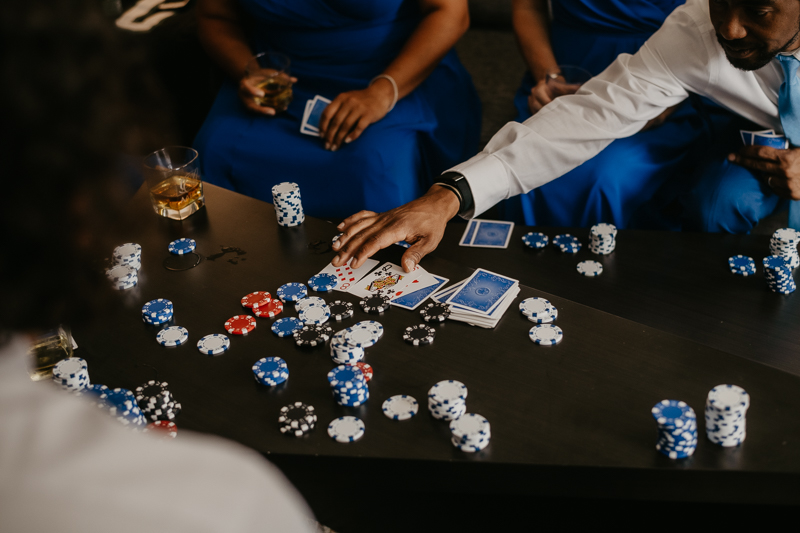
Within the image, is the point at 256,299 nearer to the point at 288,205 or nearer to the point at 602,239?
the point at 288,205

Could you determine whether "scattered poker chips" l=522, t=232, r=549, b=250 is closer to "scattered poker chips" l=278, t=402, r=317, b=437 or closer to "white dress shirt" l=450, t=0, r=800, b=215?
"white dress shirt" l=450, t=0, r=800, b=215

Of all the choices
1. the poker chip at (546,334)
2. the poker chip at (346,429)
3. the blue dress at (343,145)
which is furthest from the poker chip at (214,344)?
the blue dress at (343,145)

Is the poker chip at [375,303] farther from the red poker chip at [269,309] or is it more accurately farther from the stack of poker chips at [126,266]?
the stack of poker chips at [126,266]

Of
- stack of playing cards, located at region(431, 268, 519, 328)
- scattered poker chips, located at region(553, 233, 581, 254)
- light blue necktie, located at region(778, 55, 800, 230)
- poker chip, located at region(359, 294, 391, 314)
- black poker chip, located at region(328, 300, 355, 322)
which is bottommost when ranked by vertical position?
black poker chip, located at region(328, 300, 355, 322)

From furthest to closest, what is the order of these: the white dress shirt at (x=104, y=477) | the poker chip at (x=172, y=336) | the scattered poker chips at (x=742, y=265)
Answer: the scattered poker chips at (x=742, y=265)
the poker chip at (x=172, y=336)
the white dress shirt at (x=104, y=477)

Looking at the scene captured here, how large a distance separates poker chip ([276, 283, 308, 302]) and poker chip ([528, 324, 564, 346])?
0.50m

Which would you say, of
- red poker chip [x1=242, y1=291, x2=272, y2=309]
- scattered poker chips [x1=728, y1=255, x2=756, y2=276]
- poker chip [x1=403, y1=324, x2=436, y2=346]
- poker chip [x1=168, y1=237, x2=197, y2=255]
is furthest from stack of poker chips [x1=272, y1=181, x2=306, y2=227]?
scattered poker chips [x1=728, y1=255, x2=756, y2=276]

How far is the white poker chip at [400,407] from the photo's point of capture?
1.19 metres

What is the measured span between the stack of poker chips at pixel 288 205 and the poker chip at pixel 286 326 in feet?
1.47

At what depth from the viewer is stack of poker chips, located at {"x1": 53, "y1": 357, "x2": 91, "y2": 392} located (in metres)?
1.25

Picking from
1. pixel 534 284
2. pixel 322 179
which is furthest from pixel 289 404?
pixel 322 179

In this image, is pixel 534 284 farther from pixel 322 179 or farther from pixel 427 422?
pixel 322 179

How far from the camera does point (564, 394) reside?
→ 48.2 inches

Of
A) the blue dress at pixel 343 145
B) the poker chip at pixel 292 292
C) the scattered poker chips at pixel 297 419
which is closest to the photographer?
the scattered poker chips at pixel 297 419
